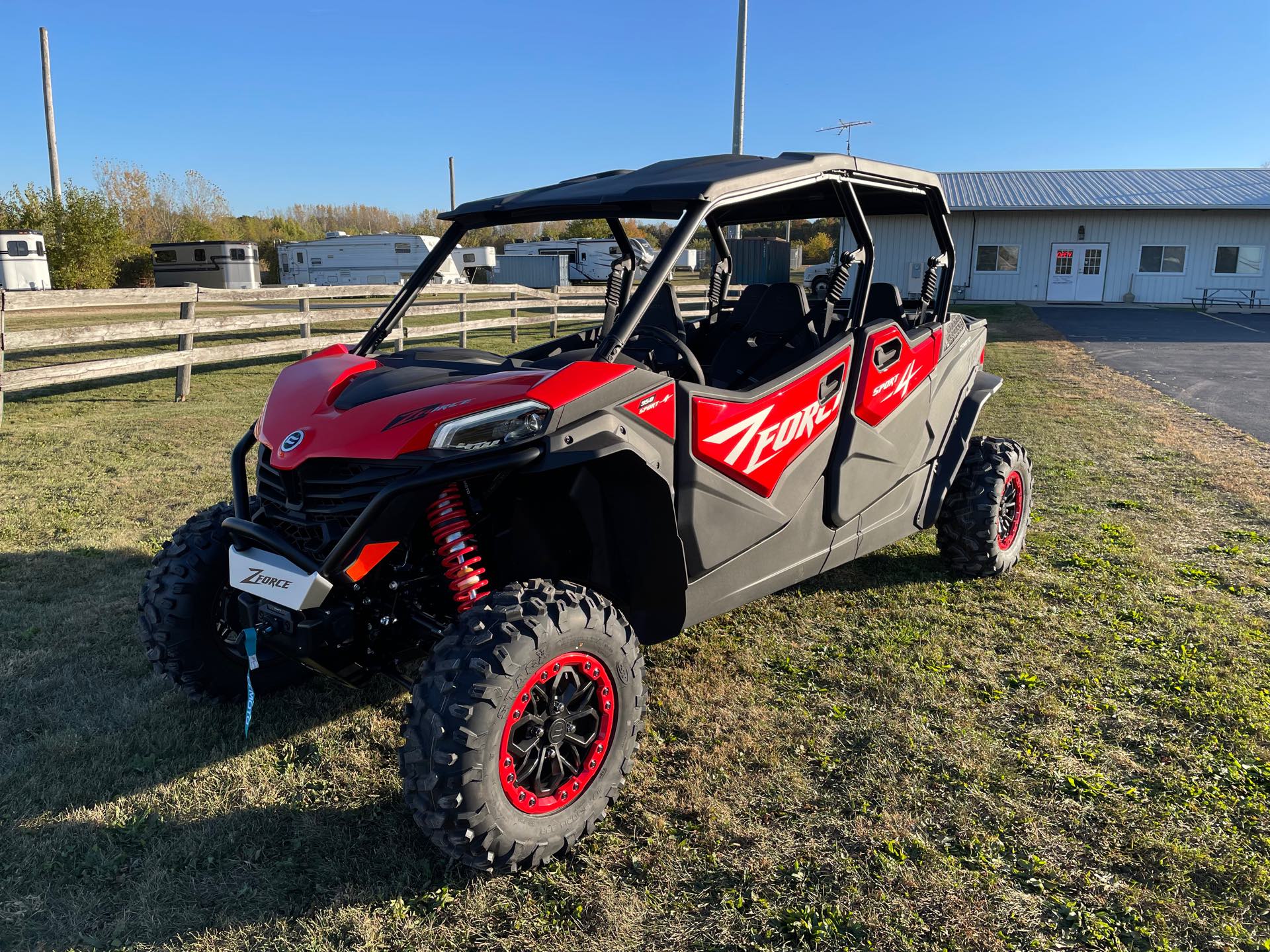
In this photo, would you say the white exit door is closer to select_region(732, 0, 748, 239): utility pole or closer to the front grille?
select_region(732, 0, 748, 239): utility pole

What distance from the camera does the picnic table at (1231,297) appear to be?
2875 centimetres

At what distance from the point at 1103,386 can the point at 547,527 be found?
11.2 m

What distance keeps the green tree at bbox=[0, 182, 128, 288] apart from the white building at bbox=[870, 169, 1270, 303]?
2838 cm

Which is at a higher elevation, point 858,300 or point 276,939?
point 858,300

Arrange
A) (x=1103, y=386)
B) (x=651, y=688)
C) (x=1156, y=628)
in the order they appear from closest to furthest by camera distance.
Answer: (x=651, y=688) < (x=1156, y=628) < (x=1103, y=386)

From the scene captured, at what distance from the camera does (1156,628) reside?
411 centimetres

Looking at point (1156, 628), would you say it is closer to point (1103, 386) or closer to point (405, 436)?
point (405, 436)

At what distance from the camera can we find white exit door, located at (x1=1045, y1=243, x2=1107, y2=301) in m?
29.8

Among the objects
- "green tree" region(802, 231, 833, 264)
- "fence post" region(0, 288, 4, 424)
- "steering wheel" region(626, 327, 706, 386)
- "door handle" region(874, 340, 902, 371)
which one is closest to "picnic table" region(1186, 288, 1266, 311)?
"green tree" region(802, 231, 833, 264)

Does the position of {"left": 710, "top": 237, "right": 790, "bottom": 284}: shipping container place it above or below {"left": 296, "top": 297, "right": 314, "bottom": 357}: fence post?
above

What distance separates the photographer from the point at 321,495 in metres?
2.63

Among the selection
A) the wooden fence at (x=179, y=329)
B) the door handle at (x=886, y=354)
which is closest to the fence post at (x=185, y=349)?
the wooden fence at (x=179, y=329)

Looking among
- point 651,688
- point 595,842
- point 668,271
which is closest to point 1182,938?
point 595,842

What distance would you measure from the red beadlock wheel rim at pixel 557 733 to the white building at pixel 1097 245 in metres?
28.7
